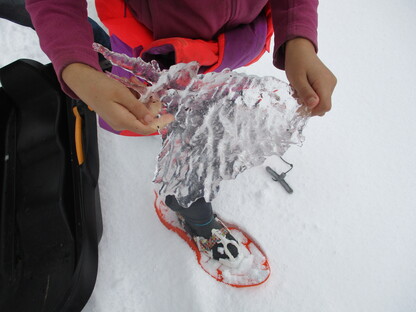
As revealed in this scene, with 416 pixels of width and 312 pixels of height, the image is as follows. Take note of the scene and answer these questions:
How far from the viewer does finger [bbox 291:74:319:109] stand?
0.38 metres

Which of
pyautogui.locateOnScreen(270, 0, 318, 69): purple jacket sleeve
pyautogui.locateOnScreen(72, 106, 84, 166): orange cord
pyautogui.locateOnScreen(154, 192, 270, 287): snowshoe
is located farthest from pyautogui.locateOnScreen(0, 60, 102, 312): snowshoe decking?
pyautogui.locateOnScreen(270, 0, 318, 69): purple jacket sleeve

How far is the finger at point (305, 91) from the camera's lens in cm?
38

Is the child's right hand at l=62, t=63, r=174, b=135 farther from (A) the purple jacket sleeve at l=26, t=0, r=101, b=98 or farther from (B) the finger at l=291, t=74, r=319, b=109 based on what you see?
(B) the finger at l=291, t=74, r=319, b=109

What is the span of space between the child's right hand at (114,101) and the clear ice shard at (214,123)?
0.03 meters

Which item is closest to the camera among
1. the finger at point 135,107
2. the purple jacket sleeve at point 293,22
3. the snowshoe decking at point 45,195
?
the finger at point 135,107

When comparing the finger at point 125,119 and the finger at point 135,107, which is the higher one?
the finger at point 135,107

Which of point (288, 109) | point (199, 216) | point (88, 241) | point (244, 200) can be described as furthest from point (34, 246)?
point (288, 109)

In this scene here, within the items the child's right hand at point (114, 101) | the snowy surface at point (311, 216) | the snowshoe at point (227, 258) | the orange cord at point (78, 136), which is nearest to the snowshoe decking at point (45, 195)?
the orange cord at point (78, 136)

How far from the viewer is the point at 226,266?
2.51ft

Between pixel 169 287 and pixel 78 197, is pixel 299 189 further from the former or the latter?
pixel 78 197

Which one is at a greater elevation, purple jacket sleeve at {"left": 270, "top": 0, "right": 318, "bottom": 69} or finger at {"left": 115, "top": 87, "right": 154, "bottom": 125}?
purple jacket sleeve at {"left": 270, "top": 0, "right": 318, "bottom": 69}

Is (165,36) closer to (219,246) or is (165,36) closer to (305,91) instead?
(305,91)

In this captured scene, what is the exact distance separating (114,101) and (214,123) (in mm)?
150

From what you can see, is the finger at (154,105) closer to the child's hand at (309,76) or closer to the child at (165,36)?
the child at (165,36)
